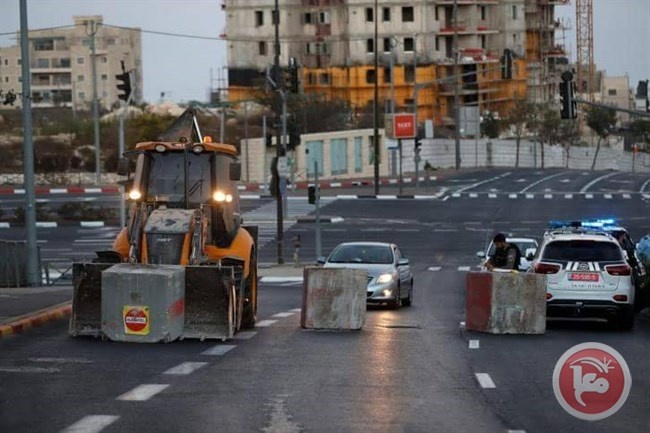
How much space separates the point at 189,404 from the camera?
14.0m

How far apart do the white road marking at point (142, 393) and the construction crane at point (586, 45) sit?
154867 mm

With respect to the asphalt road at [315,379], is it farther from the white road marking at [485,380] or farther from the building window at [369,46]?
the building window at [369,46]

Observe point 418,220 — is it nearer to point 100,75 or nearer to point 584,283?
point 584,283

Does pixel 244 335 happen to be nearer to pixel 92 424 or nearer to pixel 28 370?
pixel 28 370

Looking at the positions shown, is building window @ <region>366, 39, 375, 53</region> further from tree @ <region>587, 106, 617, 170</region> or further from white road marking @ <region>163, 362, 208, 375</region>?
white road marking @ <region>163, 362, 208, 375</region>

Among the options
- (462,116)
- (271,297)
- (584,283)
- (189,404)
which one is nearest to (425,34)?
(462,116)

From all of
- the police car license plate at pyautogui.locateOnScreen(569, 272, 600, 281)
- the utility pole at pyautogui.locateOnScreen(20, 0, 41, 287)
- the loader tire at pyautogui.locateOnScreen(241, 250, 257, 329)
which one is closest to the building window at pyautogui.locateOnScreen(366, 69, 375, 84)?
the utility pole at pyautogui.locateOnScreen(20, 0, 41, 287)

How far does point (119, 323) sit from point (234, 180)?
383cm

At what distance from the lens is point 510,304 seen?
23.8 meters

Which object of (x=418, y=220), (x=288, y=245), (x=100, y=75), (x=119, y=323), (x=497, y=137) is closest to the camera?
(x=119, y=323)

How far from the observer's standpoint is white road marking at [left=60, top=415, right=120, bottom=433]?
12.2 m

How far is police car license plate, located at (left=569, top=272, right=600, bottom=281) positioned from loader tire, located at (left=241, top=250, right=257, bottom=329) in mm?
5523

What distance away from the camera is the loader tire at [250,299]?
77.0 ft

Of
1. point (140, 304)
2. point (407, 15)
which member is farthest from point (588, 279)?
point (407, 15)
